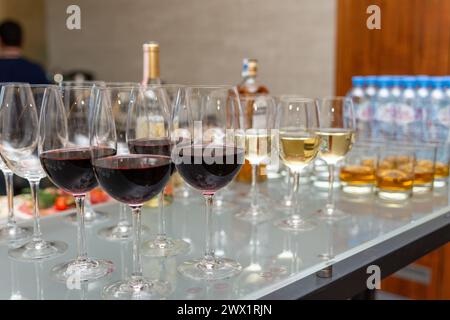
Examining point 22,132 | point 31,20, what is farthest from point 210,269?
point 31,20

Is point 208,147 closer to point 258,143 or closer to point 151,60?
point 258,143

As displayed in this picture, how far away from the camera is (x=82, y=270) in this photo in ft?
2.51

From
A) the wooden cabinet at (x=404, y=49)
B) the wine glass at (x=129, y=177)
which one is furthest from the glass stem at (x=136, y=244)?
the wooden cabinet at (x=404, y=49)

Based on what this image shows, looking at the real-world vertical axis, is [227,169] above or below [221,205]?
above

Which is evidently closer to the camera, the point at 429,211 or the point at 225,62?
the point at 429,211

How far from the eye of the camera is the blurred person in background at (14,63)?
3.28m

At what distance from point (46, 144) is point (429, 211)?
80 cm

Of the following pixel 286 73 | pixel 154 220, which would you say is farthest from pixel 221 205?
pixel 286 73

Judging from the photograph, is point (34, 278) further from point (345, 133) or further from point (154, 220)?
point (345, 133)

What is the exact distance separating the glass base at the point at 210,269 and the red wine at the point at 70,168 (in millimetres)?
191

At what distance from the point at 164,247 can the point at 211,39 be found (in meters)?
3.06

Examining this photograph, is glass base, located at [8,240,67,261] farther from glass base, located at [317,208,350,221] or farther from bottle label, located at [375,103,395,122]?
bottle label, located at [375,103,395,122]

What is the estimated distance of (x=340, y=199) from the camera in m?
1.23
